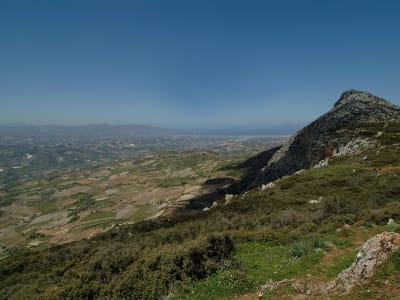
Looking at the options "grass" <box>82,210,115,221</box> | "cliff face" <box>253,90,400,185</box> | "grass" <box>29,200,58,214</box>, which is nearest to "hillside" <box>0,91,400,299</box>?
"cliff face" <box>253,90,400,185</box>

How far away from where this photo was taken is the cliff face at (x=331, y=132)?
186 feet

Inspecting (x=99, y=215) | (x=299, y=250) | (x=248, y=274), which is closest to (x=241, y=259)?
(x=248, y=274)

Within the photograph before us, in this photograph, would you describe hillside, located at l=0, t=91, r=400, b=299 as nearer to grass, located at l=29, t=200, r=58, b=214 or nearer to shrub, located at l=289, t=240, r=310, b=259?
shrub, located at l=289, t=240, r=310, b=259

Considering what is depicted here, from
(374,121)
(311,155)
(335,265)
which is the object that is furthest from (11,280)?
(374,121)

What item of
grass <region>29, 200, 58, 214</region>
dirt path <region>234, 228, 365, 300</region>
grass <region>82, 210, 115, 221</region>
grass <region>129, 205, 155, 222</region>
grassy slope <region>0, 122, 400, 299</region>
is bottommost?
grass <region>29, 200, 58, 214</region>

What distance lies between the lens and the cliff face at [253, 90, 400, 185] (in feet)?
186

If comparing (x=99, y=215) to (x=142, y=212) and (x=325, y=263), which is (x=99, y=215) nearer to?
(x=142, y=212)

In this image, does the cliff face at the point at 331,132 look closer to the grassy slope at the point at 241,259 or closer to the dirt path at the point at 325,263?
the grassy slope at the point at 241,259

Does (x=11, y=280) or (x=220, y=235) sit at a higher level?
(x=220, y=235)

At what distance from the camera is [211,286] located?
12445 mm

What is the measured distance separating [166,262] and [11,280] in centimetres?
2428

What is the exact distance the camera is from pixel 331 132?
59.4 metres

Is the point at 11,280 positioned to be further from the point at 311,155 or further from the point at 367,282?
the point at 311,155

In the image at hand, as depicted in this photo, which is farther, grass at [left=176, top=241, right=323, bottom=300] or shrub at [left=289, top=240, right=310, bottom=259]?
shrub at [left=289, top=240, right=310, bottom=259]
